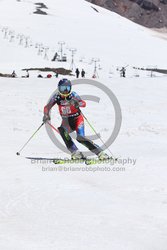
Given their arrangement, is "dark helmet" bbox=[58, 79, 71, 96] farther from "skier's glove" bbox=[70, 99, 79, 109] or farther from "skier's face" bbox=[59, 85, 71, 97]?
"skier's glove" bbox=[70, 99, 79, 109]

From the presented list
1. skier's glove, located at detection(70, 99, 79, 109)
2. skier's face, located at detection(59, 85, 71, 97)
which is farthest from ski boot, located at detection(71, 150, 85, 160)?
skier's face, located at detection(59, 85, 71, 97)

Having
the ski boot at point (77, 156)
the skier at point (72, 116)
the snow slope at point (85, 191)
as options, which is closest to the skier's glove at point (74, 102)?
the skier at point (72, 116)

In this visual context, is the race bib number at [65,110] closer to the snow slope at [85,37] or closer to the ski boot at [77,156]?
the ski boot at [77,156]

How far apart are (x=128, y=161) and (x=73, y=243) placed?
187 inches

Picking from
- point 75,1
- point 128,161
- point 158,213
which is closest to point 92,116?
point 128,161

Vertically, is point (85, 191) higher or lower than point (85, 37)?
lower

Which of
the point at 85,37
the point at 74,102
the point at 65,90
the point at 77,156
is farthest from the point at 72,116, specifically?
the point at 85,37

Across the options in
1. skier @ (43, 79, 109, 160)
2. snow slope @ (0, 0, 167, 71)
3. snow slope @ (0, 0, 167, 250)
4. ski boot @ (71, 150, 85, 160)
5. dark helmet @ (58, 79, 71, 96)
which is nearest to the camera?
snow slope @ (0, 0, 167, 250)

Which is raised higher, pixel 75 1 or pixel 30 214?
pixel 75 1

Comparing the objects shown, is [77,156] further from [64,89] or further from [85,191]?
[85,191]

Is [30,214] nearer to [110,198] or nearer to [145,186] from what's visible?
[110,198]

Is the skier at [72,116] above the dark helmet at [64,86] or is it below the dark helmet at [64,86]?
below

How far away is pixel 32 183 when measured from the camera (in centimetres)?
729

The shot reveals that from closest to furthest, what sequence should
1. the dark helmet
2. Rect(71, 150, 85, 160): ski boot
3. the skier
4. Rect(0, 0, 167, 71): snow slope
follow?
the dark helmet → the skier → Rect(71, 150, 85, 160): ski boot → Rect(0, 0, 167, 71): snow slope
